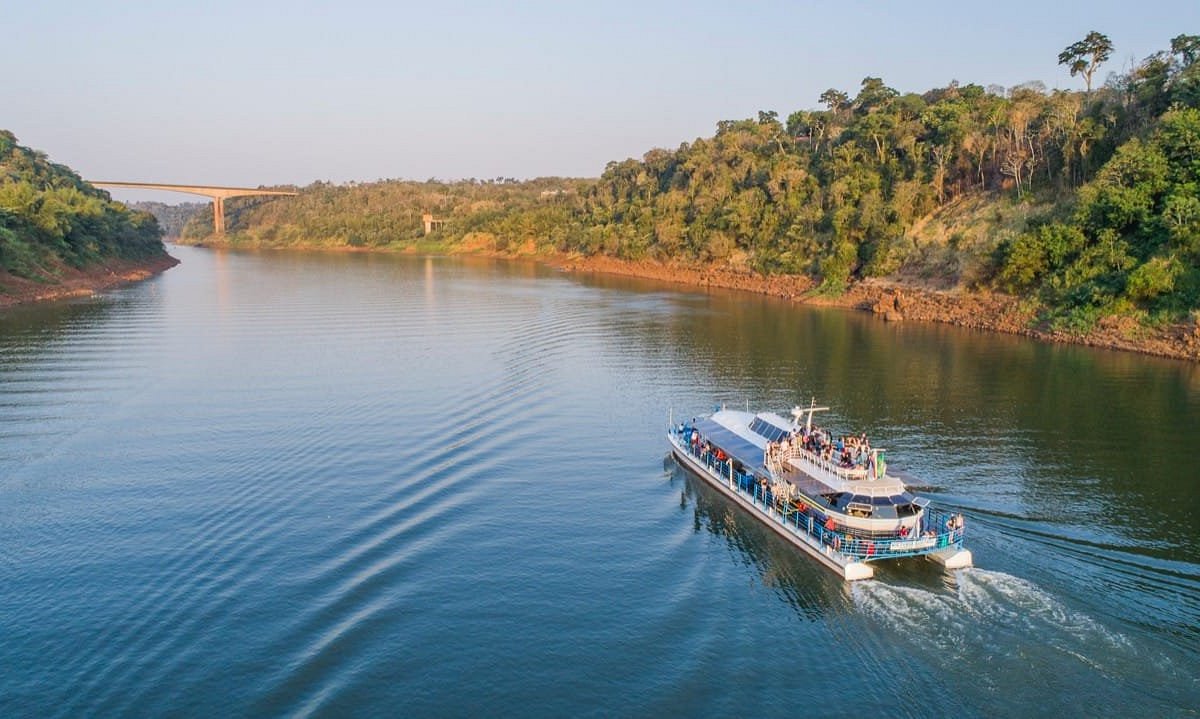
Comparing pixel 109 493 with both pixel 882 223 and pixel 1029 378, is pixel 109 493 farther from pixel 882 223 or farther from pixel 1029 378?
pixel 882 223

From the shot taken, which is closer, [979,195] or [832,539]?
[832,539]

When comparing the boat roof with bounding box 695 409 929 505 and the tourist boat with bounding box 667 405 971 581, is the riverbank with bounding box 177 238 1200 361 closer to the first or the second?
the boat roof with bounding box 695 409 929 505

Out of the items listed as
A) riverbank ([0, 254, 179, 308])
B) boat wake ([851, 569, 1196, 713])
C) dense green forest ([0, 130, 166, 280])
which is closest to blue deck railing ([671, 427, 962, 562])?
boat wake ([851, 569, 1196, 713])

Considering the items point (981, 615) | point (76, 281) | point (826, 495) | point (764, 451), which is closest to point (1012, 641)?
point (981, 615)

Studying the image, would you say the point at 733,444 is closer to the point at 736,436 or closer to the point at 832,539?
the point at 736,436

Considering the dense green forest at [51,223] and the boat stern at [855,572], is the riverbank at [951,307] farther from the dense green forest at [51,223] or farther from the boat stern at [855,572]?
the dense green forest at [51,223]

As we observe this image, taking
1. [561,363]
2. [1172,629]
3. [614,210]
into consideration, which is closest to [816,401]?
[561,363]
